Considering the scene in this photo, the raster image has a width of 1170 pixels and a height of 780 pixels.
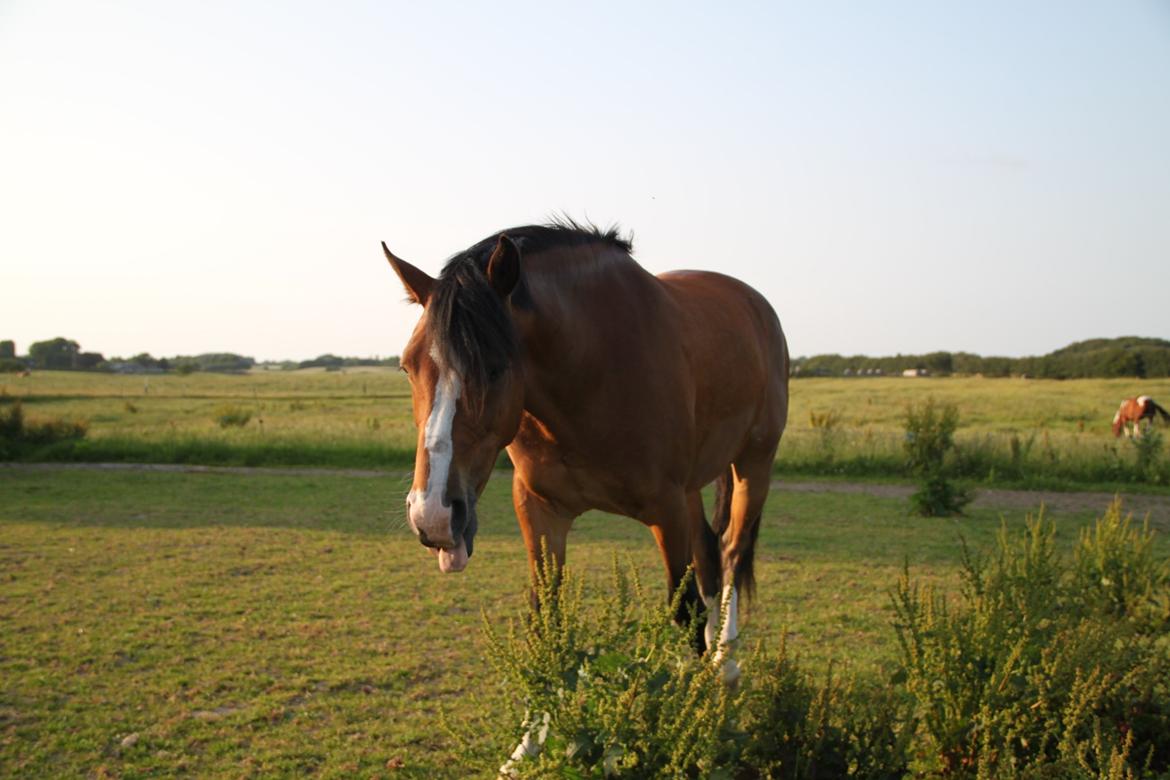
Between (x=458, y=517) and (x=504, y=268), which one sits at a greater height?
(x=504, y=268)

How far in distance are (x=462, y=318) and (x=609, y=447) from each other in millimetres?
932

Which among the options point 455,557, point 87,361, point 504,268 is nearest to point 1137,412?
point 504,268

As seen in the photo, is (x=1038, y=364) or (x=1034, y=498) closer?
(x=1034, y=498)

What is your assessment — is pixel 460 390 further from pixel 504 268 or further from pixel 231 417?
pixel 231 417

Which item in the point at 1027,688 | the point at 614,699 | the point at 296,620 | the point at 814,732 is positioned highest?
the point at 614,699

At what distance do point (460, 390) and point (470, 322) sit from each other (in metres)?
0.22

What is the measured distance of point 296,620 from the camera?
21.4ft

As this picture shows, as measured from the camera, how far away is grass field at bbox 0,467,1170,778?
4160 mm

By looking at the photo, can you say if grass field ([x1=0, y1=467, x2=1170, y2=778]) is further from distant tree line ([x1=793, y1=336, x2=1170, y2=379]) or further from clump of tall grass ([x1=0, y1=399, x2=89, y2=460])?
distant tree line ([x1=793, y1=336, x2=1170, y2=379])

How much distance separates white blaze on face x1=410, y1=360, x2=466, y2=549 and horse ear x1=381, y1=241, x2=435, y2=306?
43 centimetres

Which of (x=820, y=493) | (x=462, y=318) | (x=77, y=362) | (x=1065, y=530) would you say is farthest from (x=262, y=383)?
(x=462, y=318)

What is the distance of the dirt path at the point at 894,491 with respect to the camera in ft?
41.2

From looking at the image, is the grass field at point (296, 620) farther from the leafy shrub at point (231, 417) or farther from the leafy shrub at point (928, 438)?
the leafy shrub at point (231, 417)

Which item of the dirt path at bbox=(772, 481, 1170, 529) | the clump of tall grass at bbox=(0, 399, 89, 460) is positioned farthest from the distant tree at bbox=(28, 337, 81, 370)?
the dirt path at bbox=(772, 481, 1170, 529)
